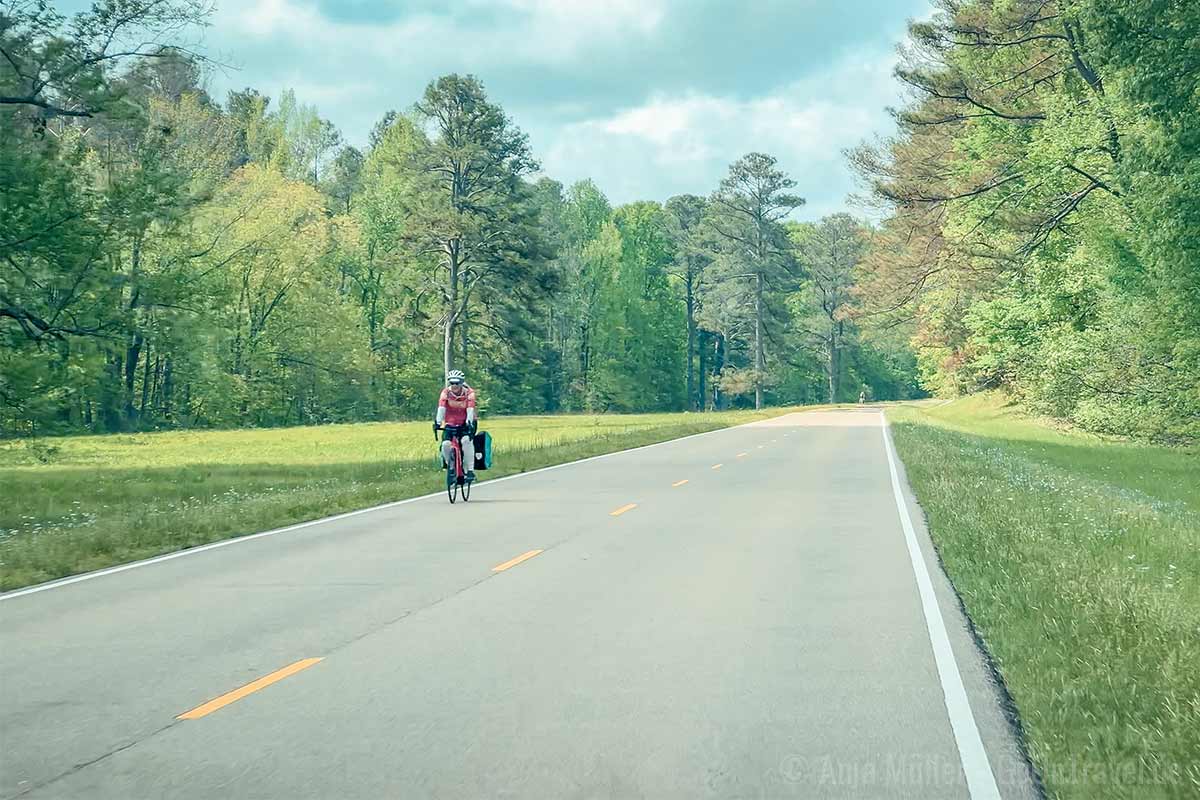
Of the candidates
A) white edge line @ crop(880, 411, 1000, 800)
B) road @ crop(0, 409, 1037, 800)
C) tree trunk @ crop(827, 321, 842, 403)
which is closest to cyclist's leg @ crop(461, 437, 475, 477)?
road @ crop(0, 409, 1037, 800)

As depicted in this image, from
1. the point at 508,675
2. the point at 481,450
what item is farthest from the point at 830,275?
the point at 508,675

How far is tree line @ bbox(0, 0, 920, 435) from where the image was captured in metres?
25.2

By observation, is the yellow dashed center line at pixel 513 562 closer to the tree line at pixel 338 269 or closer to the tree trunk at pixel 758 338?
the tree line at pixel 338 269

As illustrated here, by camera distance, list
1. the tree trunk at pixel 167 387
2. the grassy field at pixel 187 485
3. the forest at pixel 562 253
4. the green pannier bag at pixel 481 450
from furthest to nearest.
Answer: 1. the tree trunk at pixel 167 387
2. the forest at pixel 562 253
3. the green pannier bag at pixel 481 450
4. the grassy field at pixel 187 485

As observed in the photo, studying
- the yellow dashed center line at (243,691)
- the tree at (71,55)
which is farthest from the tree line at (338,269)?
the yellow dashed center line at (243,691)

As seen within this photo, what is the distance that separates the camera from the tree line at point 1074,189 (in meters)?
25.6

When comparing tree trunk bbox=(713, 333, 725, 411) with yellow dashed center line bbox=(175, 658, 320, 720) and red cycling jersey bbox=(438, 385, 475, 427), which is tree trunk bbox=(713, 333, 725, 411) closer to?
red cycling jersey bbox=(438, 385, 475, 427)

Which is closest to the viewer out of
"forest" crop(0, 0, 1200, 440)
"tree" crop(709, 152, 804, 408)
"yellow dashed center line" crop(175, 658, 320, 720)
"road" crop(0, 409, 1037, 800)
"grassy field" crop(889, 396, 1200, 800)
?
"road" crop(0, 409, 1037, 800)

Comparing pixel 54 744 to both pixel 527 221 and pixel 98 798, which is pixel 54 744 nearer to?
pixel 98 798

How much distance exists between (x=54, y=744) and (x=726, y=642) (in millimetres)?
4470

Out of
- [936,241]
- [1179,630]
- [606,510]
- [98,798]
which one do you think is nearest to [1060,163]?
[936,241]

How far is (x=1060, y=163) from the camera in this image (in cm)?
3506

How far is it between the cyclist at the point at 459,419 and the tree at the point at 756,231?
79.2 meters

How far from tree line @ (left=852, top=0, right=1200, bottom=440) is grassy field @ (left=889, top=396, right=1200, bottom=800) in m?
7.29
